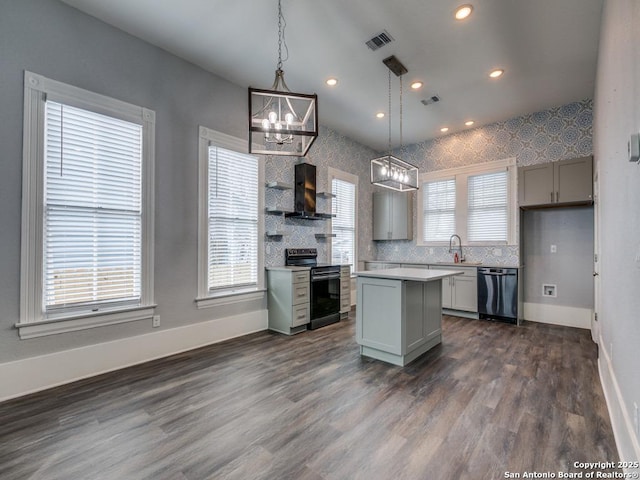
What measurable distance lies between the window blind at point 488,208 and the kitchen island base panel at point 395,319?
8.48ft

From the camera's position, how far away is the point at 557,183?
176 inches

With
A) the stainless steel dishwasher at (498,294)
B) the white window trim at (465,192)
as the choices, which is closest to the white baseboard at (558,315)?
the stainless steel dishwasher at (498,294)

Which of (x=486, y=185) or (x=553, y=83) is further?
(x=486, y=185)

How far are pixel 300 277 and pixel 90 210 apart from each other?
2.53 meters

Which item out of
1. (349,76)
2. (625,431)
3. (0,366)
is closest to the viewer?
(625,431)

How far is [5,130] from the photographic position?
246 centimetres

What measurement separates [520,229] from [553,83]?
2185 millimetres

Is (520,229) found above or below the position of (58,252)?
above

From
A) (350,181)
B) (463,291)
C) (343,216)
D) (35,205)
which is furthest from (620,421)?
(350,181)

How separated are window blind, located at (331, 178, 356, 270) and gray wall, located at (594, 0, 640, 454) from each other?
13.1ft

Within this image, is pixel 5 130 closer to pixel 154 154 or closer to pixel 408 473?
pixel 154 154

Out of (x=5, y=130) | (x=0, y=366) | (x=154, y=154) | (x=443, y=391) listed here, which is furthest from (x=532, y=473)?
(x=5, y=130)

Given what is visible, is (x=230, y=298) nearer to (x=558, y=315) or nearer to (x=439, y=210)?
(x=439, y=210)

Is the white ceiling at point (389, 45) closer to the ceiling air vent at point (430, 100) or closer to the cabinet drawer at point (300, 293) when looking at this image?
the ceiling air vent at point (430, 100)
